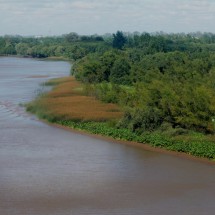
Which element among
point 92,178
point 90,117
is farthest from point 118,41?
point 92,178

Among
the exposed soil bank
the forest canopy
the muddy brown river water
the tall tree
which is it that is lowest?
the muddy brown river water

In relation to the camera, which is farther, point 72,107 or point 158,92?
point 72,107

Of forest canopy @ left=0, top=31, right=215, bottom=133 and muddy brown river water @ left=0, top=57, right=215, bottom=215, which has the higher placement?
forest canopy @ left=0, top=31, right=215, bottom=133

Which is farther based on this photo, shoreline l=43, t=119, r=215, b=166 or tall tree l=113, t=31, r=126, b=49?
tall tree l=113, t=31, r=126, b=49

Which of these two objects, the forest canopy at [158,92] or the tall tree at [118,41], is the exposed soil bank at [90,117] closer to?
the forest canopy at [158,92]

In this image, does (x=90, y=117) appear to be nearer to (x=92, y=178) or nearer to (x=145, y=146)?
(x=145, y=146)

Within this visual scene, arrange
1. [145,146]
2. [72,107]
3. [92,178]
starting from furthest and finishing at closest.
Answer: [72,107]
[145,146]
[92,178]

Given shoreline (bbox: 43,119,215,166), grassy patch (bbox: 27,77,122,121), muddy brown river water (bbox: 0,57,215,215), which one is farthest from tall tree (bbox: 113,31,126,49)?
muddy brown river water (bbox: 0,57,215,215)

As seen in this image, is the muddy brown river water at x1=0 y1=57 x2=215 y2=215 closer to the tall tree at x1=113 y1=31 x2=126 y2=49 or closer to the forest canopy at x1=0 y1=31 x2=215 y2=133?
the forest canopy at x1=0 y1=31 x2=215 y2=133

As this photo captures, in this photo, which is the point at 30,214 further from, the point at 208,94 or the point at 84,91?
the point at 84,91
